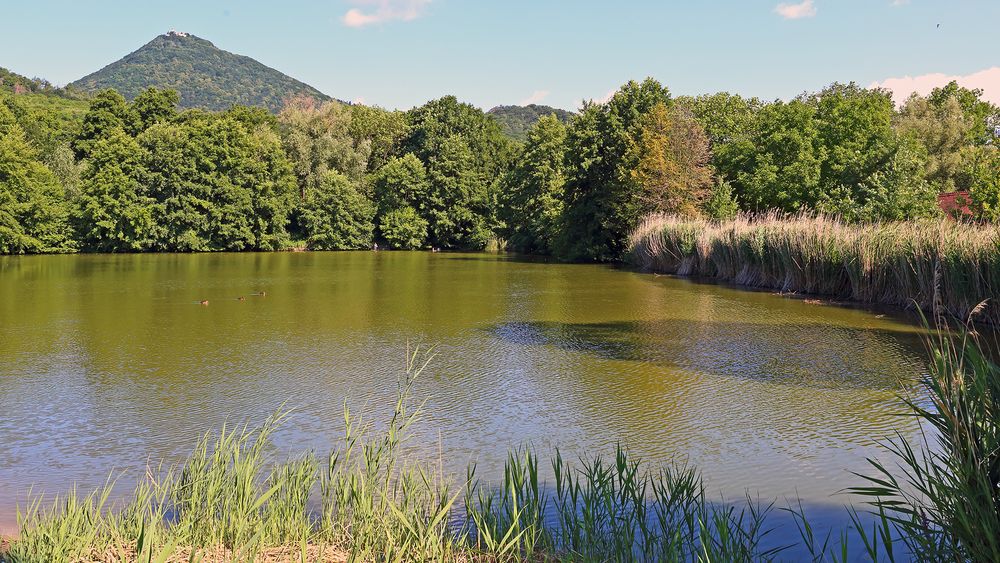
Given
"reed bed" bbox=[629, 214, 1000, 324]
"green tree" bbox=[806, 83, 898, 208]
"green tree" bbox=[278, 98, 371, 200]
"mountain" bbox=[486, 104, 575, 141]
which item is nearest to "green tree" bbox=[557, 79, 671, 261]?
"reed bed" bbox=[629, 214, 1000, 324]

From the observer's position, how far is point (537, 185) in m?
41.7

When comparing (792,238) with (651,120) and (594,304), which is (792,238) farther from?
(651,120)

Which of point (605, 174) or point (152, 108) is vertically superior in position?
point (152, 108)

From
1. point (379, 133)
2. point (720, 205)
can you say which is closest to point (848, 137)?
point (720, 205)

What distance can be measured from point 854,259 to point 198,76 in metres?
157

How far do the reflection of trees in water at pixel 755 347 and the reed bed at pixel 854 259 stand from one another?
3.39 feet

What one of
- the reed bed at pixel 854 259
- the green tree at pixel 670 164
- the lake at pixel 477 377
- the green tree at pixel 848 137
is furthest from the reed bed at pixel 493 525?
the green tree at pixel 848 137

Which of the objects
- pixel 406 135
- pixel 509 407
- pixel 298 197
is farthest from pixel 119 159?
pixel 509 407

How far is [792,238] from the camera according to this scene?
18781mm

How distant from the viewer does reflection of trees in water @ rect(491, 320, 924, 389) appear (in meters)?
9.39

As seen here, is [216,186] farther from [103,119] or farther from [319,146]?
[103,119]

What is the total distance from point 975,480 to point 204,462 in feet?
11.5

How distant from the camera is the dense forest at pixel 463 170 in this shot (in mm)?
31969

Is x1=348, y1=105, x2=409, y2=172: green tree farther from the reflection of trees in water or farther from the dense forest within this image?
the reflection of trees in water
